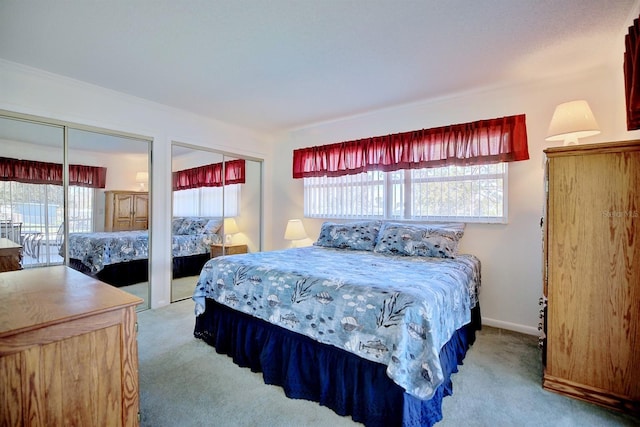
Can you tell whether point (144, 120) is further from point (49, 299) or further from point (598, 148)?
point (598, 148)

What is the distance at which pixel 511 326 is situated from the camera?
288 centimetres

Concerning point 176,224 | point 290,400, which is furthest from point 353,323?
point 176,224

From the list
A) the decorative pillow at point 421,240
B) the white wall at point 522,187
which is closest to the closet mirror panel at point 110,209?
the decorative pillow at point 421,240

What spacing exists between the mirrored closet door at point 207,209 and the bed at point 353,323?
146cm

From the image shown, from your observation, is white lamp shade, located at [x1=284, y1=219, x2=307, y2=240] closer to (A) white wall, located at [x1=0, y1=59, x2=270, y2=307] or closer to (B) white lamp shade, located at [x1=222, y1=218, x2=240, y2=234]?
(B) white lamp shade, located at [x1=222, y1=218, x2=240, y2=234]

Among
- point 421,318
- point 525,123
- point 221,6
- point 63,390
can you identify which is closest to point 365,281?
point 421,318

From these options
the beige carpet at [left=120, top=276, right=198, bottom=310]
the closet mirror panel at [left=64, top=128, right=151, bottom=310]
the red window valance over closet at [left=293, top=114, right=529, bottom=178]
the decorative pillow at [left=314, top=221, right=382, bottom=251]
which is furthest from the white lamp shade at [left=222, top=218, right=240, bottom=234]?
the decorative pillow at [left=314, top=221, right=382, bottom=251]

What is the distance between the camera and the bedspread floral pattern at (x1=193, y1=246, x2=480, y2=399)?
4.82ft

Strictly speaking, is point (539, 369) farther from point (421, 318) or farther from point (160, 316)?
point (160, 316)

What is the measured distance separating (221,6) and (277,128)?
268cm

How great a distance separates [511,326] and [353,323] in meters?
2.17

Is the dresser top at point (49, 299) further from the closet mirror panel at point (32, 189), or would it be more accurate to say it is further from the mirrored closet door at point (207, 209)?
the mirrored closet door at point (207, 209)

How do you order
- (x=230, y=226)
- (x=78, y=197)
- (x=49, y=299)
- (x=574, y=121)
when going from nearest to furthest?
1. (x=49, y=299)
2. (x=574, y=121)
3. (x=78, y=197)
4. (x=230, y=226)

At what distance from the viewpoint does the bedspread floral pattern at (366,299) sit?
1.47m
